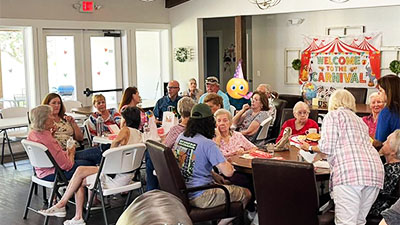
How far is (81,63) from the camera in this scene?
29.9ft

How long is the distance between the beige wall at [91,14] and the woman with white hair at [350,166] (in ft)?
20.2

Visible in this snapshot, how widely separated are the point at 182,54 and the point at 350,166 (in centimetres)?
725

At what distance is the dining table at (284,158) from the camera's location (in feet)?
12.4

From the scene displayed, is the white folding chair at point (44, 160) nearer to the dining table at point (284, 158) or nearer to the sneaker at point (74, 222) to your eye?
the sneaker at point (74, 222)

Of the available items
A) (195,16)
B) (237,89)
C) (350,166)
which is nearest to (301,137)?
(350,166)

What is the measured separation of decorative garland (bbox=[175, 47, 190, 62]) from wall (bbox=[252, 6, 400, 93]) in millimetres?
2351

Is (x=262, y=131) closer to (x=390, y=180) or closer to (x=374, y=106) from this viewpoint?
(x=374, y=106)

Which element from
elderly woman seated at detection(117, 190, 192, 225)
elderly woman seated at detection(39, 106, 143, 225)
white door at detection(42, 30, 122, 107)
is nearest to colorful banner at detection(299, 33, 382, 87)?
white door at detection(42, 30, 122, 107)

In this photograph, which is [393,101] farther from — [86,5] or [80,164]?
[86,5]

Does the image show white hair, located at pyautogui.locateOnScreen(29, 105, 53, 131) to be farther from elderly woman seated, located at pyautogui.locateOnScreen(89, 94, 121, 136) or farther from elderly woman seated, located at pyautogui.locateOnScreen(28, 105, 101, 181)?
elderly woman seated, located at pyautogui.locateOnScreen(89, 94, 121, 136)

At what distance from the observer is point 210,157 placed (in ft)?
12.6

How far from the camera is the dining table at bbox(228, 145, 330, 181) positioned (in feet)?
12.4

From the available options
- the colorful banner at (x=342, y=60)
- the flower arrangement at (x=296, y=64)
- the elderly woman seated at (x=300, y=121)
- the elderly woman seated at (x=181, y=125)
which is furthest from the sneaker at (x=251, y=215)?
the flower arrangement at (x=296, y=64)

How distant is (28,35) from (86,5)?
116cm
